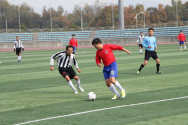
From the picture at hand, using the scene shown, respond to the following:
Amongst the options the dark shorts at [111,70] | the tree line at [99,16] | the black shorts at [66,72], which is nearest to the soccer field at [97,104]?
the black shorts at [66,72]

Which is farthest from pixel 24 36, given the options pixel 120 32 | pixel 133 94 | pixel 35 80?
pixel 133 94

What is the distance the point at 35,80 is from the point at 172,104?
7.24 m

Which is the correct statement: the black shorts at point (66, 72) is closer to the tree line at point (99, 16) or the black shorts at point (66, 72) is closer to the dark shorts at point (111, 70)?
the dark shorts at point (111, 70)

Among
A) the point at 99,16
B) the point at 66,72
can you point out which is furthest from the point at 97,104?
the point at 99,16

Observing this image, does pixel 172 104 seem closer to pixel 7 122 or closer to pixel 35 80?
pixel 7 122

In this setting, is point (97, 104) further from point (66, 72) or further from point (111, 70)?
point (66, 72)

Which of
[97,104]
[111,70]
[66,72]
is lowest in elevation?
[97,104]

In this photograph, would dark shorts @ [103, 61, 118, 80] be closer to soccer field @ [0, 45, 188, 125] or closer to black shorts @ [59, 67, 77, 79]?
soccer field @ [0, 45, 188, 125]

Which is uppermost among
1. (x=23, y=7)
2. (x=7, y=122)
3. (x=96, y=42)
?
(x=23, y=7)

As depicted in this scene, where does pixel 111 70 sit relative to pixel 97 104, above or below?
above

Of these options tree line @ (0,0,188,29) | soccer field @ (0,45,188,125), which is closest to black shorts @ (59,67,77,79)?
soccer field @ (0,45,188,125)

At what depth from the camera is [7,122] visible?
6.69m

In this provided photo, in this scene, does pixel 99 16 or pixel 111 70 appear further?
pixel 99 16


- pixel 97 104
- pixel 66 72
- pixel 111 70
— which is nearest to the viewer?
pixel 97 104
